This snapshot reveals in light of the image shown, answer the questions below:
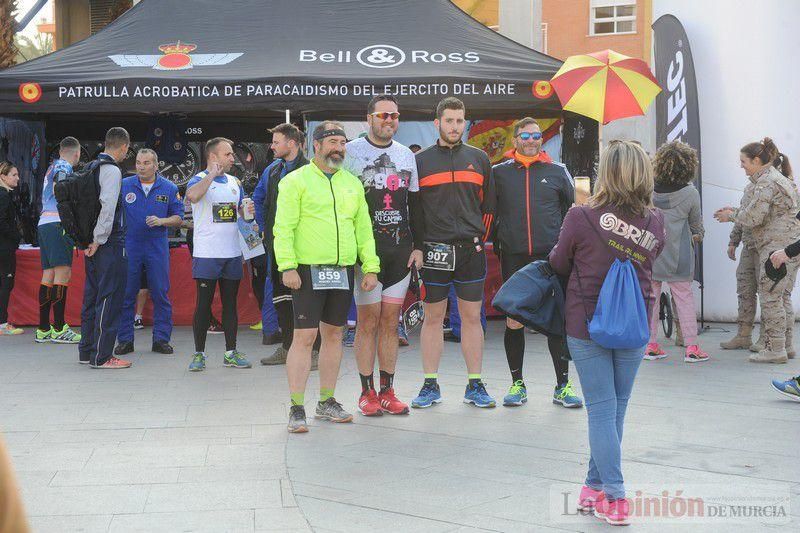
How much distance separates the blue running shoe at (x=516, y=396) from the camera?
23.0 feet

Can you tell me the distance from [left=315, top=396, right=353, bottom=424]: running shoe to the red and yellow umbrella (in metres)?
4.43

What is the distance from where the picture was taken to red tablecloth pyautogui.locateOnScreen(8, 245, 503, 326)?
11547 mm

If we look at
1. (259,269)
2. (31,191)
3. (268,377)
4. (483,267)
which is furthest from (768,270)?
(31,191)

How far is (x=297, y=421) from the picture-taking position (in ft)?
20.6

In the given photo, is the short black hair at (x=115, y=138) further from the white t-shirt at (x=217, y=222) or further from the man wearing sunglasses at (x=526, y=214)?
the man wearing sunglasses at (x=526, y=214)

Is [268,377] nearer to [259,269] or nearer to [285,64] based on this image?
[259,269]

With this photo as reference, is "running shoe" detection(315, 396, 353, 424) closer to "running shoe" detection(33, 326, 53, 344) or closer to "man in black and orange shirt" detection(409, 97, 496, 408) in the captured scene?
"man in black and orange shirt" detection(409, 97, 496, 408)

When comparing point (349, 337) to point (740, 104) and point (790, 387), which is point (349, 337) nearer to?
point (790, 387)

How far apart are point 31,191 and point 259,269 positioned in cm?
440

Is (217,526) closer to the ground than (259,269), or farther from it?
closer to the ground

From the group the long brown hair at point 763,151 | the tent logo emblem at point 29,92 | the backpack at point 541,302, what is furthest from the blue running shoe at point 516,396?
the tent logo emblem at point 29,92

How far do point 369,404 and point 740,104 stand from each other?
687 centimetres

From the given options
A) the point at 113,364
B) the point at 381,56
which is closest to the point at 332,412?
the point at 113,364

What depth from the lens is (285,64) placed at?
11602mm
